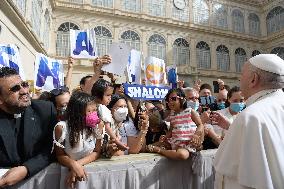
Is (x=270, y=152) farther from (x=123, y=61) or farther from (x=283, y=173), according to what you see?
(x=123, y=61)

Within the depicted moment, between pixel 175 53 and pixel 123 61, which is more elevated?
pixel 175 53

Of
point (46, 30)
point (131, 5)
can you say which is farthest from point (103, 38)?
point (46, 30)

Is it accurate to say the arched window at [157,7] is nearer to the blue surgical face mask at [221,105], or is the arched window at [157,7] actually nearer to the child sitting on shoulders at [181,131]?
the blue surgical face mask at [221,105]

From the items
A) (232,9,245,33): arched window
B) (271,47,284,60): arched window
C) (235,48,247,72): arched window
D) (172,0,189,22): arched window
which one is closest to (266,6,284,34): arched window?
(271,47,284,60): arched window

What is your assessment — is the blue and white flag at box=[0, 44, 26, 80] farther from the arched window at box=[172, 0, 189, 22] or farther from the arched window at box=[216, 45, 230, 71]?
the arched window at box=[216, 45, 230, 71]

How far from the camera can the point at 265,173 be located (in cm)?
179

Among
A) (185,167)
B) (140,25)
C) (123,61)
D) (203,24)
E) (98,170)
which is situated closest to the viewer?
(98,170)

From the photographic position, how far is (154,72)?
6414 millimetres

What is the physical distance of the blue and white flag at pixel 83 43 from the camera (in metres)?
5.58

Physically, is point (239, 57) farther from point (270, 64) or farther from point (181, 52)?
point (270, 64)

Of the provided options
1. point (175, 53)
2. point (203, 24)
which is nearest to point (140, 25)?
point (175, 53)

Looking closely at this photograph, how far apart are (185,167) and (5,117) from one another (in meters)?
1.94

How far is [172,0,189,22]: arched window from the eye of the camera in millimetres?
27328

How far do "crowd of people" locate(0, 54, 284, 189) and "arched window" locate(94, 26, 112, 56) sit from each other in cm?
2011
